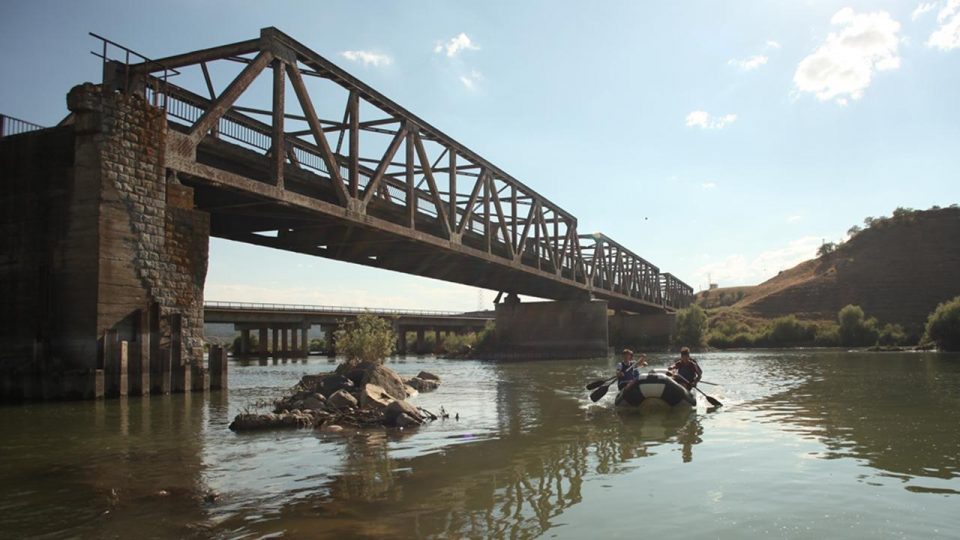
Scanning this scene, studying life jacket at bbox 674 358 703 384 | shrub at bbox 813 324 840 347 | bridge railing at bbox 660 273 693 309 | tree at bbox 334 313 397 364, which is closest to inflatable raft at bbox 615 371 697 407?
life jacket at bbox 674 358 703 384

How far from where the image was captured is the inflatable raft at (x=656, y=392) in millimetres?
21469

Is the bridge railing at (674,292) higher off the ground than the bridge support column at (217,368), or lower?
higher

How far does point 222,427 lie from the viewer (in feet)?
57.2

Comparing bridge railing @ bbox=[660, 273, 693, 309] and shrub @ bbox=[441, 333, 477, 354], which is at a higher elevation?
bridge railing @ bbox=[660, 273, 693, 309]

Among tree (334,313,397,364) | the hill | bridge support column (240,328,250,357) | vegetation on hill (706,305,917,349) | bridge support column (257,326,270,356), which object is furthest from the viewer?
the hill

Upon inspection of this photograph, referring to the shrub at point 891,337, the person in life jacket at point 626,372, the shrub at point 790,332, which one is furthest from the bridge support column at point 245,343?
the shrub at point 891,337

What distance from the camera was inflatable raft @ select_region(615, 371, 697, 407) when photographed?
70.4ft

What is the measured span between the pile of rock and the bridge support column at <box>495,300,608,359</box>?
177ft

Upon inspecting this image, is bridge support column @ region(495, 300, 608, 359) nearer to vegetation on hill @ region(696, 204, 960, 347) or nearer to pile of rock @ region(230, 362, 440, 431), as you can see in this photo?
vegetation on hill @ region(696, 204, 960, 347)

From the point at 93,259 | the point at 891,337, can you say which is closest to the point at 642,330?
the point at 891,337

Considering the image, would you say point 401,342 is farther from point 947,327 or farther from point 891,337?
point 947,327

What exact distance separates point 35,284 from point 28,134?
5260 millimetres

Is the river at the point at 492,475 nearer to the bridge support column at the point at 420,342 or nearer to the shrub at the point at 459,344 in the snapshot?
the shrub at the point at 459,344

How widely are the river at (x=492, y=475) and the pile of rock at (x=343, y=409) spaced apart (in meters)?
0.74
